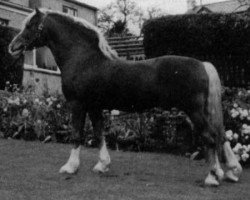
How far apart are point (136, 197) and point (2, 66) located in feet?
44.4

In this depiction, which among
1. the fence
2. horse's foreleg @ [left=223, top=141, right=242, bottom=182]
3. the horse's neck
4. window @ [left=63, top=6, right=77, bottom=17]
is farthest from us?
window @ [left=63, top=6, right=77, bottom=17]

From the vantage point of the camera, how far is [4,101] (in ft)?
42.0

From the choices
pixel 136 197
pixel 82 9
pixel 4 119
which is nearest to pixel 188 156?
pixel 136 197

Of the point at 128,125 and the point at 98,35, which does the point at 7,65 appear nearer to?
the point at 128,125

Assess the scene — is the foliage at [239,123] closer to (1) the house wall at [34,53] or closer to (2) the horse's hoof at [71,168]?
(2) the horse's hoof at [71,168]

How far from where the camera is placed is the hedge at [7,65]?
18.2 metres

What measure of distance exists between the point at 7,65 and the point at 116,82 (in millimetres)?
11903

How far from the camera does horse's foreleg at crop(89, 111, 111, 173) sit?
293 inches

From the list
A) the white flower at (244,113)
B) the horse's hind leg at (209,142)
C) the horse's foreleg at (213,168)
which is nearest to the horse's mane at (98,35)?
the horse's hind leg at (209,142)

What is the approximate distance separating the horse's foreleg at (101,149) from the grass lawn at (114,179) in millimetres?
120

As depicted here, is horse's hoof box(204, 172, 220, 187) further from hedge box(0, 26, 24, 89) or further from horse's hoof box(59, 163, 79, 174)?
hedge box(0, 26, 24, 89)

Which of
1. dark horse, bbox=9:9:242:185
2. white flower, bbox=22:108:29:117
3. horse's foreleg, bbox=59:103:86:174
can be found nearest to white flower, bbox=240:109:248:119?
dark horse, bbox=9:9:242:185

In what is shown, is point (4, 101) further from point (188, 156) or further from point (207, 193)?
point (207, 193)

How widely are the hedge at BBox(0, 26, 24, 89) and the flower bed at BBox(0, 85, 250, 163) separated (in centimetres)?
498
